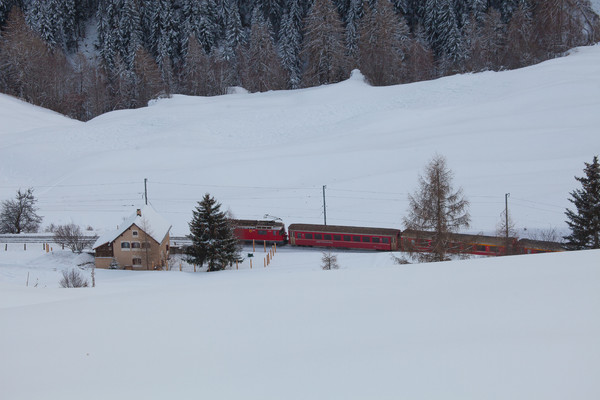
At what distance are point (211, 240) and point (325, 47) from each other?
45.4 meters

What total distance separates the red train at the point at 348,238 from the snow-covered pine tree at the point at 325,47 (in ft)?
131

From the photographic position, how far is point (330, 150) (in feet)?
142

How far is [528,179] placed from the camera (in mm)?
33594

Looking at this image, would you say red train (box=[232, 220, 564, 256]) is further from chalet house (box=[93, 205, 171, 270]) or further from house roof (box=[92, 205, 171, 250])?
chalet house (box=[93, 205, 171, 270])

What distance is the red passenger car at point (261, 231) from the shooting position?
29.0 metres

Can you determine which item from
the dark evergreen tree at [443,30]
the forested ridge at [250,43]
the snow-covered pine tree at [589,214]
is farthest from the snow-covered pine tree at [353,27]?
the snow-covered pine tree at [589,214]

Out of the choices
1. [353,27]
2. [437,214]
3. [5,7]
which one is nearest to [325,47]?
[353,27]

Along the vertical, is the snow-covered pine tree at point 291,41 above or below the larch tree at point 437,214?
above

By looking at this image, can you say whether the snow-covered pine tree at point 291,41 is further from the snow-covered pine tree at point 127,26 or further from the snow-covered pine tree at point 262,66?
the snow-covered pine tree at point 127,26

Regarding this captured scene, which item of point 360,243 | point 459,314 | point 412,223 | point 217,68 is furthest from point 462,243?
point 217,68

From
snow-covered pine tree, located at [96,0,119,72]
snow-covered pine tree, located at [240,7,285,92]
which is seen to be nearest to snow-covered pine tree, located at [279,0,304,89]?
snow-covered pine tree, located at [240,7,285,92]

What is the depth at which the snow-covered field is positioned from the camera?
12.8ft

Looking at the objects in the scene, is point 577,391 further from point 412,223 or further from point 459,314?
Answer: point 412,223

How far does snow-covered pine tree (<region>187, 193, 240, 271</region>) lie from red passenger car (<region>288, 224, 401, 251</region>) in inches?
204
